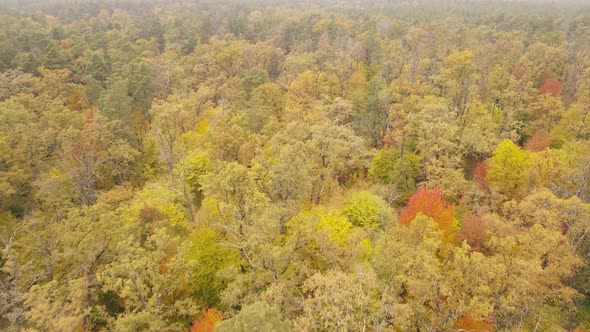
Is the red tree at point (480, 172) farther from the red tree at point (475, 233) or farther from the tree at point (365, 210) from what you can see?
the tree at point (365, 210)

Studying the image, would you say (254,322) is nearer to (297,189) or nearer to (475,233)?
(297,189)

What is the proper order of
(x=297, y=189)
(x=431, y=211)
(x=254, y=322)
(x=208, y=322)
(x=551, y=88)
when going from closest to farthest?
(x=254, y=322), (x=208, y=322), (x=297, y=189), (x=431, y=211), (x=551, y=88)

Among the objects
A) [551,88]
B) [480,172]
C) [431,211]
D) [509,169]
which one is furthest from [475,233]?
[551,88]

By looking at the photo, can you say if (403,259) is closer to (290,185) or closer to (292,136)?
(290,185)

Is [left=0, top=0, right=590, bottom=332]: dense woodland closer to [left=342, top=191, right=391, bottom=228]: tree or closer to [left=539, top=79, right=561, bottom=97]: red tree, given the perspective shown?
[left=342, top=191, right=391, bottom=228]: tree

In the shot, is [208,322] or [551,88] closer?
[208,322]

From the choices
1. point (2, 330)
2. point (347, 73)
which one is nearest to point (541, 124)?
point (347, 73)

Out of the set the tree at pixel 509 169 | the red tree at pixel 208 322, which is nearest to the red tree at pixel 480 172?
the tree at pixel 509 169
